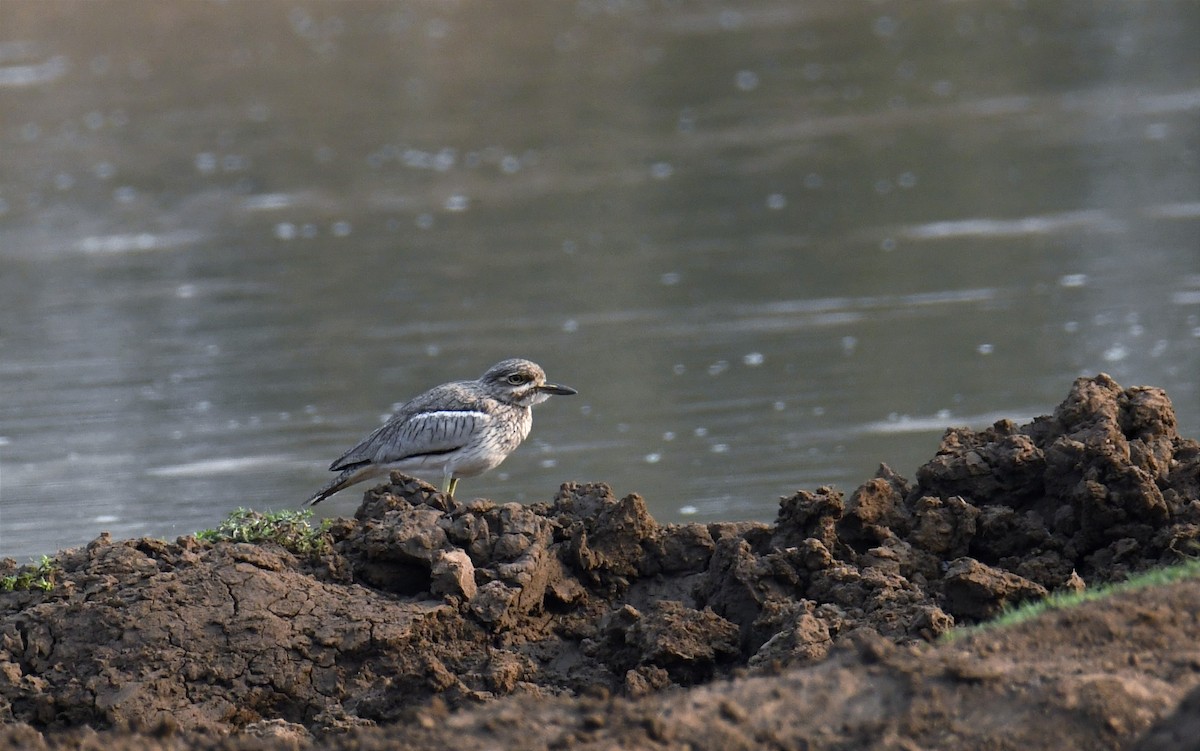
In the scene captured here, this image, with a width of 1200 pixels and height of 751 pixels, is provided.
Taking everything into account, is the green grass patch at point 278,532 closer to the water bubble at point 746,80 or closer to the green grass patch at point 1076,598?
the green grass patch at point 1076,598

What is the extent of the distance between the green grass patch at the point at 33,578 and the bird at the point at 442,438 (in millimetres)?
1749

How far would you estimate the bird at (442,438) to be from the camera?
977 centimetres

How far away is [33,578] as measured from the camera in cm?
827

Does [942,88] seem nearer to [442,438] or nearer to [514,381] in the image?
[514,381]

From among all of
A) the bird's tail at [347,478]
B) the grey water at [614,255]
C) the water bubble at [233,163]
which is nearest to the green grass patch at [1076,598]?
the grey water at [614,255]

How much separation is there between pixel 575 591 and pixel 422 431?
173 centimetres

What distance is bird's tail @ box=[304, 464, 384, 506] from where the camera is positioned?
32.3ft

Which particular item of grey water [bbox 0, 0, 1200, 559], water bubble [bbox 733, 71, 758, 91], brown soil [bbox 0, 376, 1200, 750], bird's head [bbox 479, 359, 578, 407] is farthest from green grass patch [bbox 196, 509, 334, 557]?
water bubble [bbox 733, 71, 758, 91]

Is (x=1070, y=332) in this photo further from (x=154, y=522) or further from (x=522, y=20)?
(x=522, y=20)

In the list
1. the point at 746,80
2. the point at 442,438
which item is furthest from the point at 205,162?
the point at 442,438

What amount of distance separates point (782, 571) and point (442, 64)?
85.9 ft

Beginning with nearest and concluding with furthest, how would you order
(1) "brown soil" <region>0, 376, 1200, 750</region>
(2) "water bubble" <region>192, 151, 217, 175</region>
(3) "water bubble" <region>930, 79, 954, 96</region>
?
1. (1) "brown soil" <region>0, 376, 1200, 750</region>
2. (2) "water bubble" <region>192, 151, 217, 175</region>
3. (3) "water bubble" <region>930, 79, 954, 96</region>

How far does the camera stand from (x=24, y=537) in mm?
10938

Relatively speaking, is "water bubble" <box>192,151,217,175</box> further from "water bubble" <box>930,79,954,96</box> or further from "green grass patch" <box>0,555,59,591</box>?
"green grass patch" <box>0,555,59,591</box>
